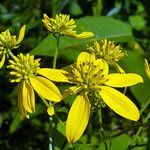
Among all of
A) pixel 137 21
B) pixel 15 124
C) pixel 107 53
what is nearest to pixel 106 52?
pixel 107 53

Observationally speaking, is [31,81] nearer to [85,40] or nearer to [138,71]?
[85,40]

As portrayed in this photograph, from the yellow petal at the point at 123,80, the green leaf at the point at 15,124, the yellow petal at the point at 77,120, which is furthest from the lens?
the green leaf at the point at 15,124

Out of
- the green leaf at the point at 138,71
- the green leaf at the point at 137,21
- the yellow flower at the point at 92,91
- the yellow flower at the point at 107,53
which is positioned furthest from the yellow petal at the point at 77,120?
the green leaf at the point at 137,21

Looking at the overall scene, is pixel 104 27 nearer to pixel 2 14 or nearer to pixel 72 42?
pixel 72 42

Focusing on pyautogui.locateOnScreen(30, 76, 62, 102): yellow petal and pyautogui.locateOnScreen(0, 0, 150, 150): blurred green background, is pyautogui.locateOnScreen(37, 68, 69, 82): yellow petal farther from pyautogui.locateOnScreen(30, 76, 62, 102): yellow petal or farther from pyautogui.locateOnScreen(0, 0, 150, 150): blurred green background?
pyautogui.locateOnScreen(0, 0, 150, 150): blurred green background

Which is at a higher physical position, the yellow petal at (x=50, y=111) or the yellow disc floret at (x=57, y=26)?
the yellow disc floret at (x=57, y=26)

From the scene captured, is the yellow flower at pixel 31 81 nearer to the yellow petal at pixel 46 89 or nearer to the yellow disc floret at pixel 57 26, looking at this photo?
the yellow petal at pixel 46 89

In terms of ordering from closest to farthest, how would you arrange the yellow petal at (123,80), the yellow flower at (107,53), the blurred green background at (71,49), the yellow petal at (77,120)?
the yellow petal at (77,120) < the yellow petal at (123,80) < the yellow flower at (107,53) < the blurred green background at (71,49)

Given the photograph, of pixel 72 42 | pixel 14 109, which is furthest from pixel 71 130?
pixel 14 109
